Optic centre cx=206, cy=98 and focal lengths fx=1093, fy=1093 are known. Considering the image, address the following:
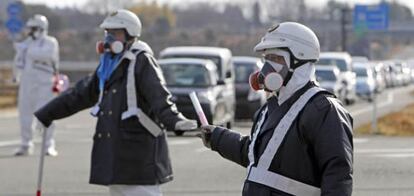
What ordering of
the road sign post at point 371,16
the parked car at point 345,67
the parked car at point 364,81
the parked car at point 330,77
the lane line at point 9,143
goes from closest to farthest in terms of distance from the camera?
1. the lane line at point 9,143
2. the parked car at point 330,77
3. the parked car at point 345,67
4. the parked car at point 364,81
5. the road sign post at point 371,16

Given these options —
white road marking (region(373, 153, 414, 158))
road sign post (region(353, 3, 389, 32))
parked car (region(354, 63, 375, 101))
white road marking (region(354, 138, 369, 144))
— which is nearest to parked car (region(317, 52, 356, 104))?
parked car (region(354, 63, 375, 101))

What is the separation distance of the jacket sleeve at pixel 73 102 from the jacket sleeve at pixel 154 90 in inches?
20.1

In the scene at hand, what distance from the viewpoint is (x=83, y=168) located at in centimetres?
1439

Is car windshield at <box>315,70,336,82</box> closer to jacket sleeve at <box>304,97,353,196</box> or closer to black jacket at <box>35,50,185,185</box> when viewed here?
black jacket at <box>35,50,185,185</box>

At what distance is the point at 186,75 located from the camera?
72.2 ft

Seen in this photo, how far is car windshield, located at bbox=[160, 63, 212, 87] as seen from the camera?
71.7 feet

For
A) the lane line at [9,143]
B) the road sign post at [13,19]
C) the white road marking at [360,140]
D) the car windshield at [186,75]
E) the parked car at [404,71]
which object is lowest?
the parked car at [404,71]

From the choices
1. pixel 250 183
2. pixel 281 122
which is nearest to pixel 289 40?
pixel 281 122

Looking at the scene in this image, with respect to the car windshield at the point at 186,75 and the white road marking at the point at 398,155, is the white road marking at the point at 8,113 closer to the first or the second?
the car windshield at the point at 186,75

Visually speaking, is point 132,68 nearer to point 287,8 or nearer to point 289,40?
point 289,40

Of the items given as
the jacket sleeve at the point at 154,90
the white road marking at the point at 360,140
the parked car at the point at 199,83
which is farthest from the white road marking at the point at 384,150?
the jacket sleeve at the point at 154,90

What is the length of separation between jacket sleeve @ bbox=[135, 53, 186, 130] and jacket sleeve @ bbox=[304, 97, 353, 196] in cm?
250

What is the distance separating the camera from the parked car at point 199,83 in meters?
21.2

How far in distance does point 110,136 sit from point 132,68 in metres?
0.53
